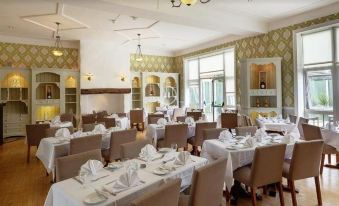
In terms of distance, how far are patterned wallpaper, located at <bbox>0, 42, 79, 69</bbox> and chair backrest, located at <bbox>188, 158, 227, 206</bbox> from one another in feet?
28.4

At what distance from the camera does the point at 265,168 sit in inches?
112

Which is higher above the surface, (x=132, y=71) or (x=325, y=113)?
(x=132, y=71)

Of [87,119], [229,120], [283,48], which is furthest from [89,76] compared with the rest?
[283,48]

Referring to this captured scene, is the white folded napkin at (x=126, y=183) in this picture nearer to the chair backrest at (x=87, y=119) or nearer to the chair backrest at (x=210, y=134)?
the chair backrest at (x=210, y=134)

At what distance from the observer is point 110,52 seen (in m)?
9.76

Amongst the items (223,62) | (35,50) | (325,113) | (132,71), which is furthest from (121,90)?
(325,113)

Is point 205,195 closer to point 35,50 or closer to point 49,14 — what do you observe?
point 49,14

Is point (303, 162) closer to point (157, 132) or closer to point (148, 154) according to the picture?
point (148, 154)

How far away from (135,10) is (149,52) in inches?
234

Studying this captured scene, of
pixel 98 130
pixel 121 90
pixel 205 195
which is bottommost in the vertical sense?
pixel 205 195

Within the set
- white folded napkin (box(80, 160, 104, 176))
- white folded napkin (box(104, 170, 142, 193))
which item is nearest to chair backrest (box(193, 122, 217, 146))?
white folded napkin (box(80, 160, 104, 176))

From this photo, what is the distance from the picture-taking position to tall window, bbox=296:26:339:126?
6023 millimetres

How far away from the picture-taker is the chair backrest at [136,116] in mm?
8798

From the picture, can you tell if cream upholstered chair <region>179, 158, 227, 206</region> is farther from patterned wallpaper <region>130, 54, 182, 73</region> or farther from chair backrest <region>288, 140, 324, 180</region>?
patterned wallpaper <region>130, 54, 182, 73</region>
